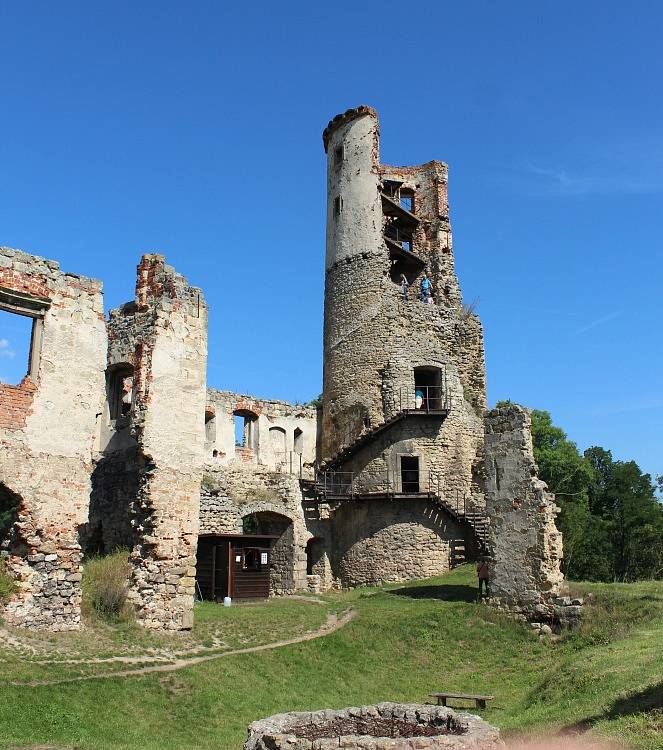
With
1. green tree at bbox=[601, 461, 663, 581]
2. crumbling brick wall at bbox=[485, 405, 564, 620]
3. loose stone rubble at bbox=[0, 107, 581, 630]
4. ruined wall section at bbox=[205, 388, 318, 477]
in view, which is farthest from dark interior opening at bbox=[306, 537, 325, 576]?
green tree at bbox=[601, 461, 663, 581]

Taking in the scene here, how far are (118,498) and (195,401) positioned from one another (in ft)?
12.5

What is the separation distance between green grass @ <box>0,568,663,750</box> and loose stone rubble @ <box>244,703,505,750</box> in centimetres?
197

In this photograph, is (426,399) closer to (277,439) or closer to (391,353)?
(391,353)

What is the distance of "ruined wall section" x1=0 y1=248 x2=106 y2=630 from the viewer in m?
15.4

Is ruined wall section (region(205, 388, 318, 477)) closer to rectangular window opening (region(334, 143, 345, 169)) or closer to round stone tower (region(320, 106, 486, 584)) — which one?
round stone tower (region(320, 106, 486, 584))

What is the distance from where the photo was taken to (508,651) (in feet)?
58.4

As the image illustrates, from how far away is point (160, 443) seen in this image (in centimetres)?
1872

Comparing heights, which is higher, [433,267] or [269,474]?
[433,267]

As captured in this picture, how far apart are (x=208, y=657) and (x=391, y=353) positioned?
16.4 meters

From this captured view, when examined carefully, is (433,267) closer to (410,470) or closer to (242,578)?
(410,470)

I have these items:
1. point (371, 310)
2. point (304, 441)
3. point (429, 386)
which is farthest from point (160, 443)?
point (304, 441)

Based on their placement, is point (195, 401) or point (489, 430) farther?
point (489, 430)

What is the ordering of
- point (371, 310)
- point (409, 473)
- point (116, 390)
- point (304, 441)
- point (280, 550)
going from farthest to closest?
point (304, 441) < point (371, 310) < point (409, 473) < point (280, 550) < point (116, 390)

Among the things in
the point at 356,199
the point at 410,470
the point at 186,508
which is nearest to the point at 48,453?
the point at 186,508
